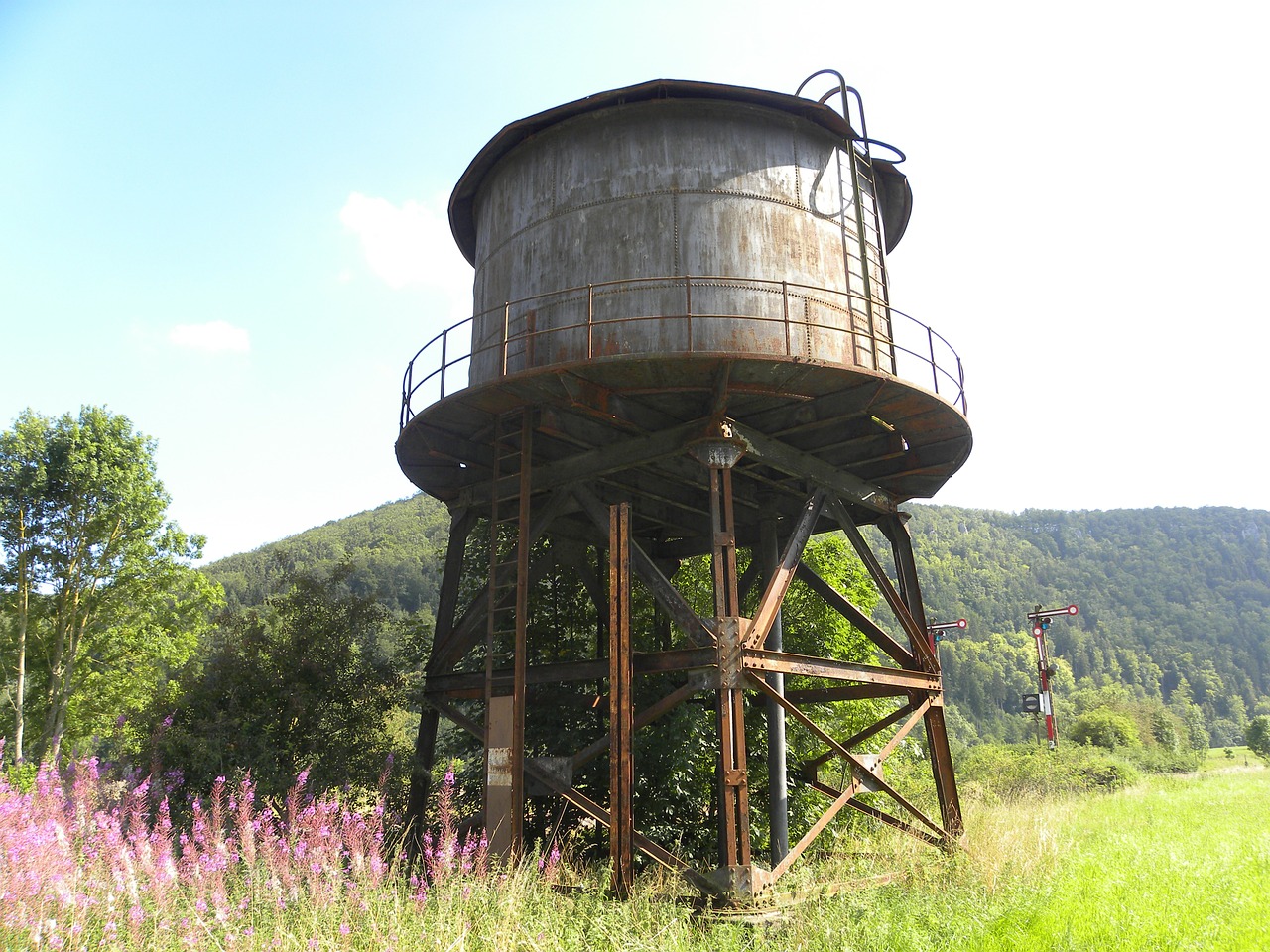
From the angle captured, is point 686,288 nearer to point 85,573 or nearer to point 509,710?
point 509,710

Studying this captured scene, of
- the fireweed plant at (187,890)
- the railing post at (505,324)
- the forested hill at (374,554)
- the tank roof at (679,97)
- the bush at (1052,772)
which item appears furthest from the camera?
the forested hill at (374,554)

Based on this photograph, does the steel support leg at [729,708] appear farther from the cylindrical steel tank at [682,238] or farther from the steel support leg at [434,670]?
the steel support leg at [434,670]

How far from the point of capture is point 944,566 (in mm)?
145875

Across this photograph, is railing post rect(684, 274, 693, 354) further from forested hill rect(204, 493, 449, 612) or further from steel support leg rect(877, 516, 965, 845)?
forested hill rect(204, 493, 449, 612)

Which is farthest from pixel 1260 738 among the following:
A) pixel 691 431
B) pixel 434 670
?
pixel 691 431

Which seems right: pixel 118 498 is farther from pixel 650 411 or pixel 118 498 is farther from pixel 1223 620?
pixel 1223 620

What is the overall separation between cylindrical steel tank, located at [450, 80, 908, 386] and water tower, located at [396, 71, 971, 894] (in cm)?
3

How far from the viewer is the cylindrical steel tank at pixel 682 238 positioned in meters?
11.2

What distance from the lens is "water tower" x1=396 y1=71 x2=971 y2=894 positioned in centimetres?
1080

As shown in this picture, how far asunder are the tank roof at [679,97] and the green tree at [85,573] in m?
15.2

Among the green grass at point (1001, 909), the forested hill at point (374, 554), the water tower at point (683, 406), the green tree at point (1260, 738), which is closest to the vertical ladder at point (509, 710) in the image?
the water tower at point (683, 406)

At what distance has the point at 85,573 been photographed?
2481cm

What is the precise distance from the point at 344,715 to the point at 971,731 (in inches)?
3199

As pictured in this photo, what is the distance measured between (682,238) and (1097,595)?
167092mm
